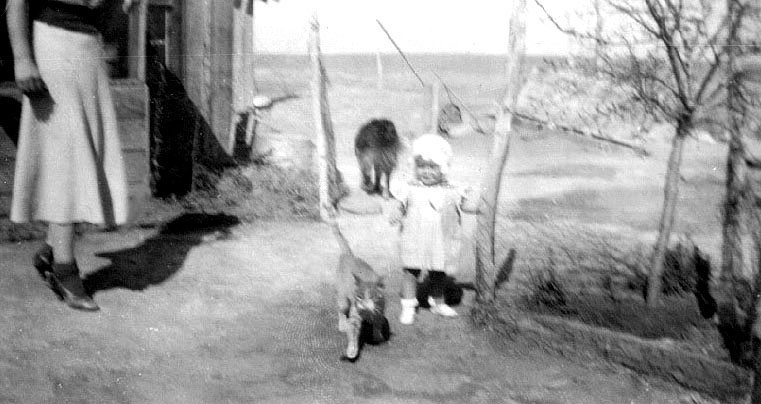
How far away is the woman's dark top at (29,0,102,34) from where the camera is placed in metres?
2.58

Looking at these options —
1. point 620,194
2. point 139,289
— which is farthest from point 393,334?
point 620,194

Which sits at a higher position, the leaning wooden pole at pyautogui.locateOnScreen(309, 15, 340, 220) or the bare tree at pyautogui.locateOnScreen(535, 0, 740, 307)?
the bare tree at pyautogui.locateOnScreen(535, 0, 740, 307)

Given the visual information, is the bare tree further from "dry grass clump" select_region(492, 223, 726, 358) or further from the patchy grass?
the patchy grass

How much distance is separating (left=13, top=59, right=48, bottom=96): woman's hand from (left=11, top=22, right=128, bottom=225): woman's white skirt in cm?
5

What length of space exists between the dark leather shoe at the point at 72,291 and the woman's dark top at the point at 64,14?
926mm

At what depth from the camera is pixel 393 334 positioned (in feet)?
9.16

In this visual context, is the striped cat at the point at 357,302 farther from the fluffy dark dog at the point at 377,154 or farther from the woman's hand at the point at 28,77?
the fluffy dark dog at the point at 377,154

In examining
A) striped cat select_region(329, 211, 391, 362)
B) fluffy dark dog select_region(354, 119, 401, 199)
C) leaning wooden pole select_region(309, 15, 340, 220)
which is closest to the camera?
striped cat select_region(329, 211, 391, 362)

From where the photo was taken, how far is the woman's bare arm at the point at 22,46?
8.29 feet

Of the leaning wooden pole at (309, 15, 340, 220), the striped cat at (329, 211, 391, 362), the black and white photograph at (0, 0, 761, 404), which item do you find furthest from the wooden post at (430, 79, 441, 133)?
the striped cat at (329, 211, 391, 362)

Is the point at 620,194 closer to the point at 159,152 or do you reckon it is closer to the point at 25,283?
the point at 159,152

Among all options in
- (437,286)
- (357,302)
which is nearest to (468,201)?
(437,286)

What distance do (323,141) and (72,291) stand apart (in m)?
1.79

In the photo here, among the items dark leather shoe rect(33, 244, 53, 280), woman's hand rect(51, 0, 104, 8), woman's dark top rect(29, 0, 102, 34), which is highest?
woman's hand rect(51, 0, 104, 8)
